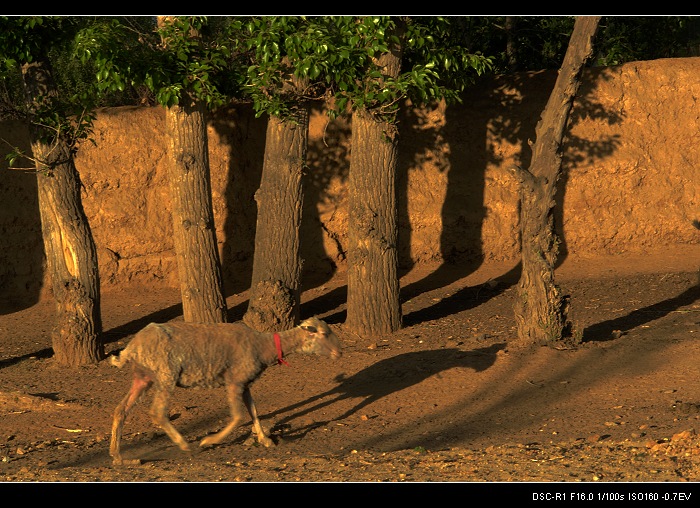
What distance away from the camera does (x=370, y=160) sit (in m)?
13.5

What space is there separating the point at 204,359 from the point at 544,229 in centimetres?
486

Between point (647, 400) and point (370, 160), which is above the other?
point (370, 160)

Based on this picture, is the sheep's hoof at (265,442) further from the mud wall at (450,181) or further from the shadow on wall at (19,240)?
the shadow on wall at (19,240)

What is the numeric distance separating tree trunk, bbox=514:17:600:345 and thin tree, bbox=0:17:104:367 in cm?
517

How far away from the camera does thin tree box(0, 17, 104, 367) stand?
12664 mm

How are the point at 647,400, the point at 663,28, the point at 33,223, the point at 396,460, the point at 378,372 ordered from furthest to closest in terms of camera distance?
1. the point at 663,28
2. the point at 33,223
3. the point at 378,372
4. the point at 647,400
5. the point at 396,460

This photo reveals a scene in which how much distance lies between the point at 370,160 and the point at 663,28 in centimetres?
867

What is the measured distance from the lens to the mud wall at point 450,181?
15812mm

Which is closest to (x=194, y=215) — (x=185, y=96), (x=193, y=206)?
(x=193, y=206)

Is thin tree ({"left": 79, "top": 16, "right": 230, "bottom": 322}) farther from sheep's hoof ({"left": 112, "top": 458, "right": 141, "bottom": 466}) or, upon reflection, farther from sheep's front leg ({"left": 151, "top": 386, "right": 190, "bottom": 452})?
sheep's hoof ({"left": 112, "top": 458, "right": 141, "bottom": 466})

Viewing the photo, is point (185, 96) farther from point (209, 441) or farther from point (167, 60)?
point (209, 441)

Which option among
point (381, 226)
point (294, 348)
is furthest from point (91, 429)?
point (381, 226)

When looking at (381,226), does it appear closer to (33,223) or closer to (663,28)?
(33,223)

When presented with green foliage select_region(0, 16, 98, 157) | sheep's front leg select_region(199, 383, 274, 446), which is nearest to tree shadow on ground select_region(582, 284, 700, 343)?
sheep's front leg select_region(199, 383, 274, 446)
